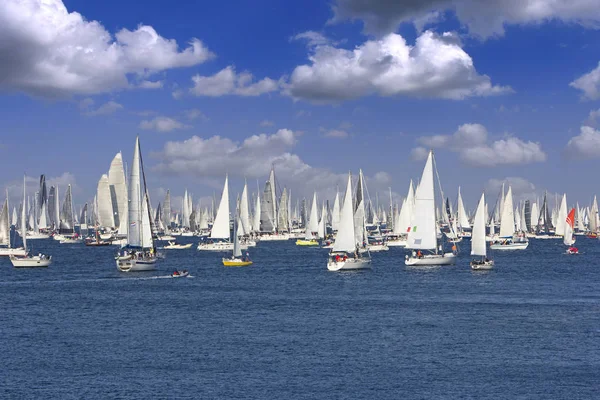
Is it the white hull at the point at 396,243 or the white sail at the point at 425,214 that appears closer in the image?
the white sail at the point at 425,214

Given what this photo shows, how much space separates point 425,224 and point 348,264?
1301cm

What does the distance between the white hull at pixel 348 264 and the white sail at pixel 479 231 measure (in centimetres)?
1672

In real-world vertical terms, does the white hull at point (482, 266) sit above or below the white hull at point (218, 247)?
below

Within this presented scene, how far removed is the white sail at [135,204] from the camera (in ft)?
382

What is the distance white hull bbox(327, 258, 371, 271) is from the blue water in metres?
5.04

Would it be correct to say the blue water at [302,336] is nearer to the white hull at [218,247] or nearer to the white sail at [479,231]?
the white sail at [479,231]

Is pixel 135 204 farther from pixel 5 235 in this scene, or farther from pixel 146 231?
pixel 5 235

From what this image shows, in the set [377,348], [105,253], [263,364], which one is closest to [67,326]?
[263,364]

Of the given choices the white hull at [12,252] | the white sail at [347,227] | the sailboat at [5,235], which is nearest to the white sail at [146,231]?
the white sail at [347,227]

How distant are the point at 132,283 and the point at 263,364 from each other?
51372mm

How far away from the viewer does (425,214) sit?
11581 cm

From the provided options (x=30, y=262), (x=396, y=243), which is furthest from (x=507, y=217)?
(x=30, y=262)

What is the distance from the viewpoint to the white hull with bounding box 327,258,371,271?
11288 centimetres

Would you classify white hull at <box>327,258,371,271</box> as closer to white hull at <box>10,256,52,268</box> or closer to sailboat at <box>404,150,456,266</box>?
sailboat at <box>404,150,456,266</box>
